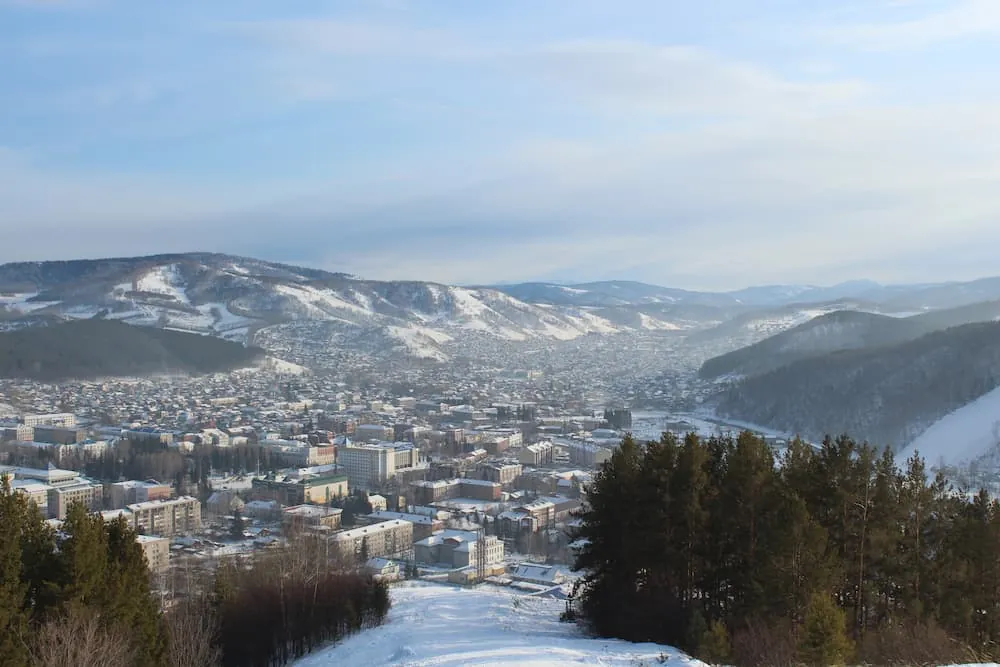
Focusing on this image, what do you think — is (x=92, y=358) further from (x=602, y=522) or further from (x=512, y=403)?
(x=602, y=522)

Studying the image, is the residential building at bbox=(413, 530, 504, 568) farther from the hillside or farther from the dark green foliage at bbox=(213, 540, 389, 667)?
the hillside

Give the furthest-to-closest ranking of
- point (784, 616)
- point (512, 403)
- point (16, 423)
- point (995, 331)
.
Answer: point (512, 403), point (995, 331), point (16, 423), point (784, 616)

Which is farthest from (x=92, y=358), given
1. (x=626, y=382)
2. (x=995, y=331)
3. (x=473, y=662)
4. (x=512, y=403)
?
(x=473, y=662)

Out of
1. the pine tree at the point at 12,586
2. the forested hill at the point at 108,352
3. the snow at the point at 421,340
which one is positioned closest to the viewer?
the pine tree at the point at 12,586

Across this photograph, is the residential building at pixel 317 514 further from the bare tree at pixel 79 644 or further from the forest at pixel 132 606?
the bare tree at pixel 79 644

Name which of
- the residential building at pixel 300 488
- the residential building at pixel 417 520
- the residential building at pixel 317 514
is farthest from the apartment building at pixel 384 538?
the residential building at pixel 300 488

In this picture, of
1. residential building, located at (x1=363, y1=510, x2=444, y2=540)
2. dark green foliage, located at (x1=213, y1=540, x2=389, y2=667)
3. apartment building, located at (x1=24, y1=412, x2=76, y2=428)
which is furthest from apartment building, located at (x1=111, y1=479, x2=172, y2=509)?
dark green foliage, located at (x1=213, y1=540, x2=389, y2=667)

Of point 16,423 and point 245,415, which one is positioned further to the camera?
point 245,415
